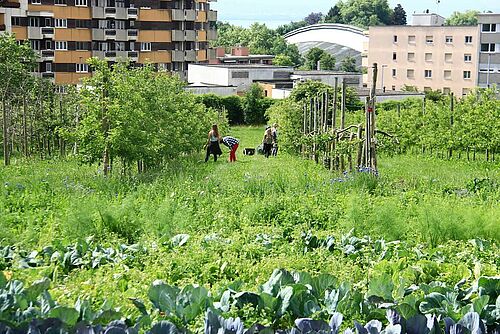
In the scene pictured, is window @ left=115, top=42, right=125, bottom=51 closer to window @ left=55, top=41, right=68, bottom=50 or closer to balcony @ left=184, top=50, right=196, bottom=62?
window @ left=55, top=41, right=68, bottom=50

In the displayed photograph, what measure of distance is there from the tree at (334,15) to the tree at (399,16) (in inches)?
265

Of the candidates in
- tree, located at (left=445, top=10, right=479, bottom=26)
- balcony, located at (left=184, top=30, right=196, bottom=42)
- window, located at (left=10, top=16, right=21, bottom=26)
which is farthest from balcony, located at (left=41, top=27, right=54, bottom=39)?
tree, located at (left=445, top=10, right=479, bottom=26)

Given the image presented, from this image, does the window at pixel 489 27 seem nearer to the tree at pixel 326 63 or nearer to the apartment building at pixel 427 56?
the apartment building at pixel 427 56

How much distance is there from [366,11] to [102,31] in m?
73.6

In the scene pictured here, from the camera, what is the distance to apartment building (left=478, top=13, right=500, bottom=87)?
56156 mm

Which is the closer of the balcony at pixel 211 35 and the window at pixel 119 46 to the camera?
the window at pixel 119 46

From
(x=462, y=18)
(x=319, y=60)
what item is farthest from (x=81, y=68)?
(x=462, y=18)

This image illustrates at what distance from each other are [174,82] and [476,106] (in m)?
8.23

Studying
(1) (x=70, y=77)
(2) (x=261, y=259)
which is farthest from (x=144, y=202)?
(1) (x=70, y=77)

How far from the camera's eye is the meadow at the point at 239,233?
709 centimetres

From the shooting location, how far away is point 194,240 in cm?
853

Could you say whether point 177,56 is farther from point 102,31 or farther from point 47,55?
point 47,55

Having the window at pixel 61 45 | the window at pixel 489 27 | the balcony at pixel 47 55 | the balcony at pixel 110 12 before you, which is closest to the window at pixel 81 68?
the window at pixel 61 45

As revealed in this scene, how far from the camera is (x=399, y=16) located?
115 meters
